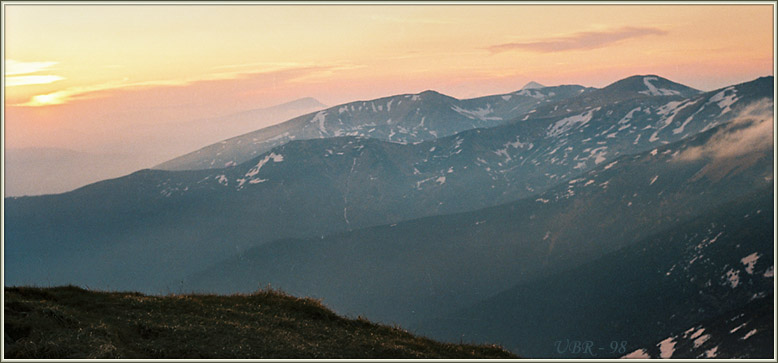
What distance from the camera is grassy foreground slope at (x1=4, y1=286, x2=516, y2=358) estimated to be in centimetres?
2900

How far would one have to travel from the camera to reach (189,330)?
32281 millimetres

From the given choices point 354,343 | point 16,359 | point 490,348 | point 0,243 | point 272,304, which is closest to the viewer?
point 16,359

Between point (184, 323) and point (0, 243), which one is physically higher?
point (0, 243)

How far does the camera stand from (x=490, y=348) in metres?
37.9

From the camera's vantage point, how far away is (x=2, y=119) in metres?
35.4

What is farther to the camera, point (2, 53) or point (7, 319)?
point (2, 53)

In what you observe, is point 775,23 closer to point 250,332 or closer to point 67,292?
point 250,332

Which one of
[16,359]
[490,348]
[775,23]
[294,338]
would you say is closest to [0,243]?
[16,359]

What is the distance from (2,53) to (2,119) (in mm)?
6217

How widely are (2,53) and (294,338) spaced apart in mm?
27624

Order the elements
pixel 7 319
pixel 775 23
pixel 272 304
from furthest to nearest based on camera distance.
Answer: pixel 775 23 < pixel 272 304 < pixel 7 319

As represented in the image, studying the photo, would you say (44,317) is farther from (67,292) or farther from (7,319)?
(67,292)

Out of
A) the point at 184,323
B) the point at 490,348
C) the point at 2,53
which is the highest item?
the point at 2,53

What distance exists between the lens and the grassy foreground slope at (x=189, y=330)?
95.1ft
